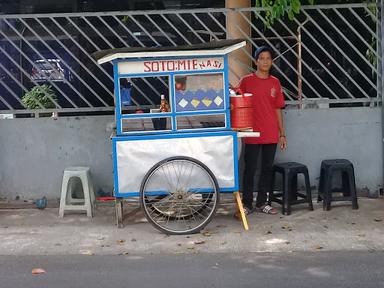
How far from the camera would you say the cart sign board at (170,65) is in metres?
6.04

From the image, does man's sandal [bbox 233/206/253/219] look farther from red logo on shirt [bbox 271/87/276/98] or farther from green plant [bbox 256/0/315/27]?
green plant [bbox 256/0/315/27]

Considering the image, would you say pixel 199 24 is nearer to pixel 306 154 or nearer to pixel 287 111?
pixel 287 111

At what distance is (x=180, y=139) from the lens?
239 inches

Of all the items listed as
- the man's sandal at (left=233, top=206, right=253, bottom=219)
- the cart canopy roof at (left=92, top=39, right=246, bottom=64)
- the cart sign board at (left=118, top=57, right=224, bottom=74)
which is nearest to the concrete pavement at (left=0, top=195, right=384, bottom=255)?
the man's sandal at (left=233, top=206, right=253, bottom=219)

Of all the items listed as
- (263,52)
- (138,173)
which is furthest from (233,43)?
(138,173)

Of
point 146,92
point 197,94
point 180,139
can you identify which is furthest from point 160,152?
point 146,92

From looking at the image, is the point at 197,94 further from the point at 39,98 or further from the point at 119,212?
the point at 39,98

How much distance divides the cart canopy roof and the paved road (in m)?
1.92

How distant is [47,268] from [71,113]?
9.60 feet

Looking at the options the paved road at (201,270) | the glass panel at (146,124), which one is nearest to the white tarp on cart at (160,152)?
the glass panel at (146,124)

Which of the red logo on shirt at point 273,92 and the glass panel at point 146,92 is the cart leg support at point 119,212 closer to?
the glass panel at point 146,92

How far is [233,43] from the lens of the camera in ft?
19.6

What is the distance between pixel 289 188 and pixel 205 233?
46.7 inches

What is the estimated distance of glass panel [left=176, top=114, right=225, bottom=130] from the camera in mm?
6156
